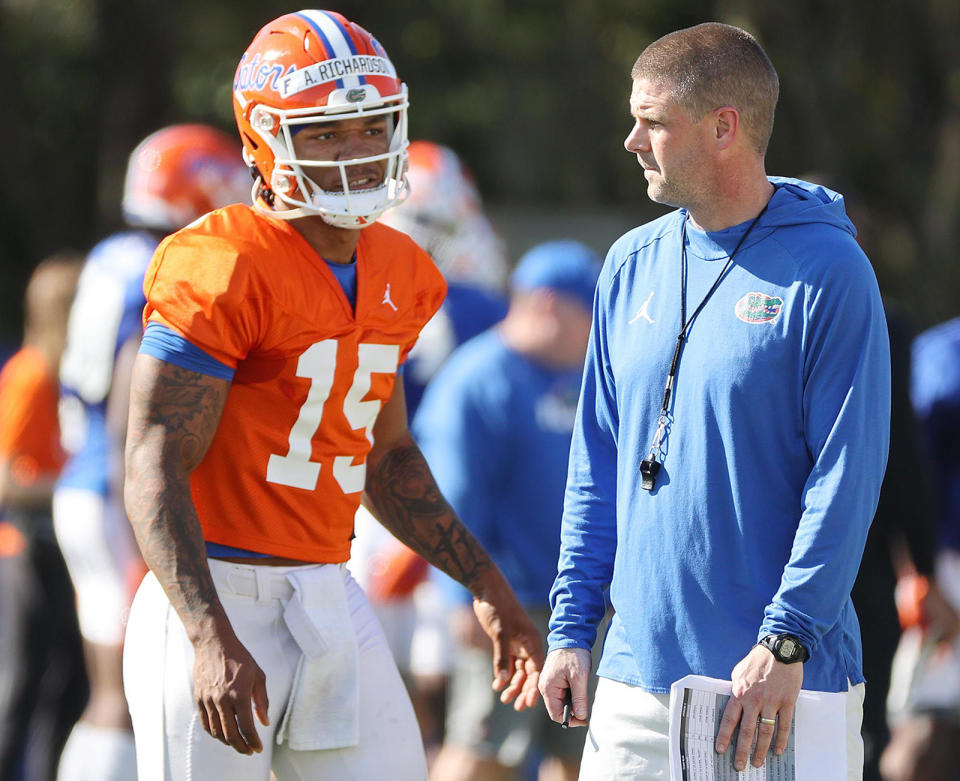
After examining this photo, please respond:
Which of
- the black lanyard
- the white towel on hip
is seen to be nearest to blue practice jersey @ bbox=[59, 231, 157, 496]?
the white towel on hip


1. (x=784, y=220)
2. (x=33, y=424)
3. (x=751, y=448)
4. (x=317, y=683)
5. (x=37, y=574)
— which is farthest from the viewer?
(x=33, y=424)

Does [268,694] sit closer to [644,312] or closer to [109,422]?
[644,312]

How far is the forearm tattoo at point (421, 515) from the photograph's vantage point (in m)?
3.77

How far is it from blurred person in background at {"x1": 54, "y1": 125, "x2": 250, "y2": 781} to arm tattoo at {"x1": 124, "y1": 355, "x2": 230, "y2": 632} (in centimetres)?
179

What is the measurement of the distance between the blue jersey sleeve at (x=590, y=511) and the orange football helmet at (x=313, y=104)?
0.60 metres

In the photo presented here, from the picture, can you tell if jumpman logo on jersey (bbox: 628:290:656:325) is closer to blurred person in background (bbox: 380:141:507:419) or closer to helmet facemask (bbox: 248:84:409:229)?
helmet facemask (bbox: 248:84:409:229)

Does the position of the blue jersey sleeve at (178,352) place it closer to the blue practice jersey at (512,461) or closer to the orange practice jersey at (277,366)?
the orange practice jersey at (277,366)

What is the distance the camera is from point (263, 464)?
3371 millimetres

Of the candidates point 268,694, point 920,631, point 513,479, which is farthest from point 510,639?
point 920,631

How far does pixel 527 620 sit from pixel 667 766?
70 centimetres

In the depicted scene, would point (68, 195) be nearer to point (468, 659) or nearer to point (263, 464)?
point (468, 659)

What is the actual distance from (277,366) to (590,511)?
30.0 inches

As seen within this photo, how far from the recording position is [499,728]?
536cm

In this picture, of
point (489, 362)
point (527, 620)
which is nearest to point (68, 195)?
point (489, 362)
